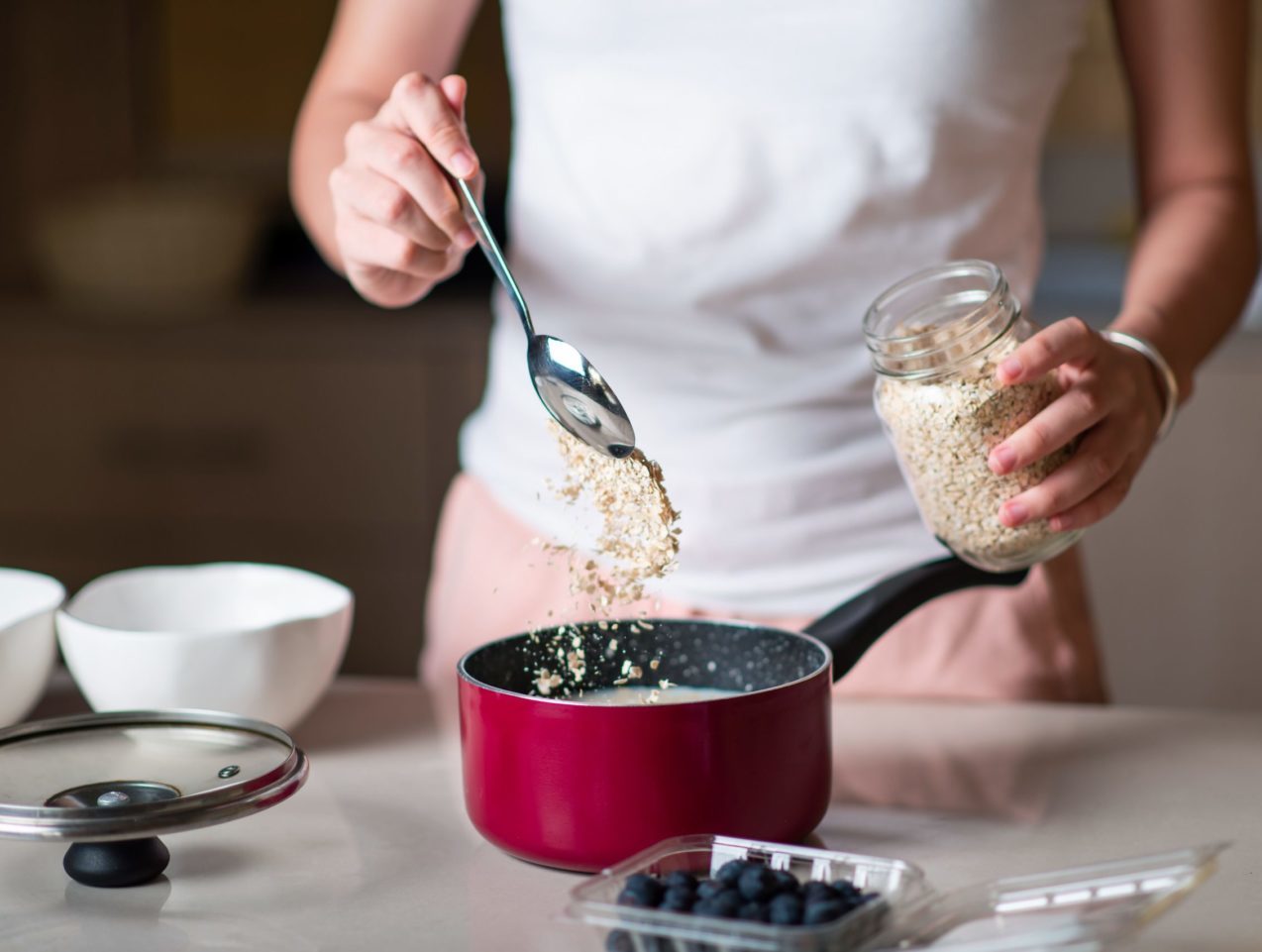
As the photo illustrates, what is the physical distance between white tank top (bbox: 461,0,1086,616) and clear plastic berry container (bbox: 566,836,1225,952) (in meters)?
0.38

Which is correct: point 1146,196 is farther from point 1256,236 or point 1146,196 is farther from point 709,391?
point 709,391

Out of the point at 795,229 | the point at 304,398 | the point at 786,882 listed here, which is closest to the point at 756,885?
the point at 786,882

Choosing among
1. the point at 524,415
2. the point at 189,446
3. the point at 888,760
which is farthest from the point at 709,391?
the point at 189,446

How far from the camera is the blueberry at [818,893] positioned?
1.63 ft

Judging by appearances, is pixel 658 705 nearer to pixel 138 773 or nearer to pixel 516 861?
pixel 516 861

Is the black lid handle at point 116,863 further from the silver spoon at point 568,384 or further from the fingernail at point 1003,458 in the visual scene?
the fingernail at point 1003,458

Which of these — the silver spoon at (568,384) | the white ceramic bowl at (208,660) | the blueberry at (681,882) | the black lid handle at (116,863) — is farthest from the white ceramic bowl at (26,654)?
the blueberry at (681,882)

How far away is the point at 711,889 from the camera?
50cm

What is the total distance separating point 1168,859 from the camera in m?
0.49

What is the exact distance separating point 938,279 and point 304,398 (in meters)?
1.43

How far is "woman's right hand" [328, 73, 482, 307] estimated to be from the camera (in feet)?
2.22

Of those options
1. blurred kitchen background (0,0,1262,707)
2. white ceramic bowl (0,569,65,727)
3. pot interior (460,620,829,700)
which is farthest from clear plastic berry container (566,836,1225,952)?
blurred kitchen background (0,0,1262,707)

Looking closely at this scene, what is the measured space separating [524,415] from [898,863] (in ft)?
1.58

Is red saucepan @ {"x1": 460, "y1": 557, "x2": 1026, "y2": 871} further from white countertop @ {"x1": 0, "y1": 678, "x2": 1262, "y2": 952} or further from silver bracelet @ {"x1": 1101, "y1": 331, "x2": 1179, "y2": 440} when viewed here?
silver bracelet @ {"x1": 1101, "y1": 331, "x2": 1179, "y2": 440}
